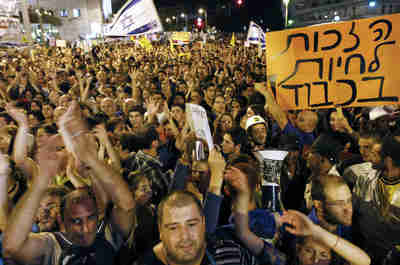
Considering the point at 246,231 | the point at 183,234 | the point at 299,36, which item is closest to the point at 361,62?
the point at 299,36

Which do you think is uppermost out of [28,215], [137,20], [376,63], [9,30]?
[9,30]

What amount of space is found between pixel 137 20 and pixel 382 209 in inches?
293

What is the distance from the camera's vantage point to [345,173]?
3.04 m

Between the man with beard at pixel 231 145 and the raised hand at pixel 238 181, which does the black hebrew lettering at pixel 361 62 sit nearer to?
the man with beard at pixel 231 145

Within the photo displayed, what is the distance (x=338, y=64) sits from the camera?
3.21m

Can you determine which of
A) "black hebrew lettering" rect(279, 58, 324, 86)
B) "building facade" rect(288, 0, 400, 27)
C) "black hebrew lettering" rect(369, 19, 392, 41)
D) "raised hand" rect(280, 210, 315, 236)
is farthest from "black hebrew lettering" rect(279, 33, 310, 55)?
"building facade" rect(288, 0, 400, 27)

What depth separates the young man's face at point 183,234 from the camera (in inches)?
69.5

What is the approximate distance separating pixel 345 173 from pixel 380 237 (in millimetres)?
736

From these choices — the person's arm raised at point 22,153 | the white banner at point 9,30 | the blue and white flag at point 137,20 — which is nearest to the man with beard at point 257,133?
the person's arm raised at point 22,153

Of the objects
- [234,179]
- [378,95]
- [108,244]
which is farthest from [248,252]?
[378,95]

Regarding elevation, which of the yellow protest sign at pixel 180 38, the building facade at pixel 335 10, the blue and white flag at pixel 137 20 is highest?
the building facade at pixel 335 10

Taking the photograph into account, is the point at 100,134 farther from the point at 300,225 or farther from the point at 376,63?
the point at 376,63

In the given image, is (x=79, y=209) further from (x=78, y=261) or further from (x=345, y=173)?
(x=345, y=173)

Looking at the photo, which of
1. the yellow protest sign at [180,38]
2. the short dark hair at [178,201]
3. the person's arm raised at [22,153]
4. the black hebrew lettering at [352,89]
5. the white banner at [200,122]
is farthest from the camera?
the yellow protest sign at [180,38]
